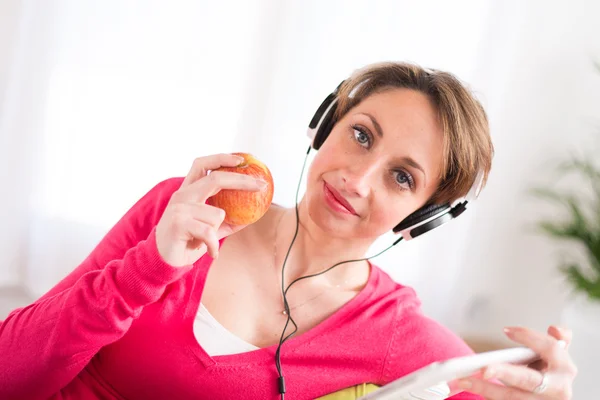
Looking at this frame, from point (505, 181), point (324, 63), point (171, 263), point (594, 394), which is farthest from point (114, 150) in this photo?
point (594, 394)

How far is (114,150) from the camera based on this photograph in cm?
201

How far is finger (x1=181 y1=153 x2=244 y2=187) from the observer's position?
102 centimetres

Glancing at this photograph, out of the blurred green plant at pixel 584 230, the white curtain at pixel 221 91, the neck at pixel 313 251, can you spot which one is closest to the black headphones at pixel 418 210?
the neck at pixel 313 251

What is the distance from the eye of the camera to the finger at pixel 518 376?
3.00 feet

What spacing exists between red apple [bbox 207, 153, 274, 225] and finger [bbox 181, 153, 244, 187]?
0.04 ft

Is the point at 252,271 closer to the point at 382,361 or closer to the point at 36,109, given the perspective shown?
the point at 382,361

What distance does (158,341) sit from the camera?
3.71 feet

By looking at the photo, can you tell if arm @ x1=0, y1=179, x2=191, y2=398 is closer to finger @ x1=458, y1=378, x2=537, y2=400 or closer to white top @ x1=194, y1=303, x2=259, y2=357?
white top @ x1=194, y1=303, x2=259, y2=357

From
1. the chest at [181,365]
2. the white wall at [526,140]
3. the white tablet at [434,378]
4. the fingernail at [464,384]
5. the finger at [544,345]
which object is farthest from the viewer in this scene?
the white wall at [526,140]

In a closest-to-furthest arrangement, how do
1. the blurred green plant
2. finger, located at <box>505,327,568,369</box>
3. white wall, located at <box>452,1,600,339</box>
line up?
finger, located at <box>505,327,568,369</box>
the blurred green plant
white wall, located at <box>452,1,600,339</box>

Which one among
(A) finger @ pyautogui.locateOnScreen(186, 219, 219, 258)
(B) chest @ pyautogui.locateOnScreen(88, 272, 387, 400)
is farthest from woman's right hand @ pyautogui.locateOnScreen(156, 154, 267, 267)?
(B) chest @ pyautogui.locateOnScreen(88, 272, 387, 400)

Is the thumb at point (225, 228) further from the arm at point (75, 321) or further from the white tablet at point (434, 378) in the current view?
the white tablet at point (434, 378)

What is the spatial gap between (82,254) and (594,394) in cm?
171

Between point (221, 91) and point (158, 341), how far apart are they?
1137 mm
